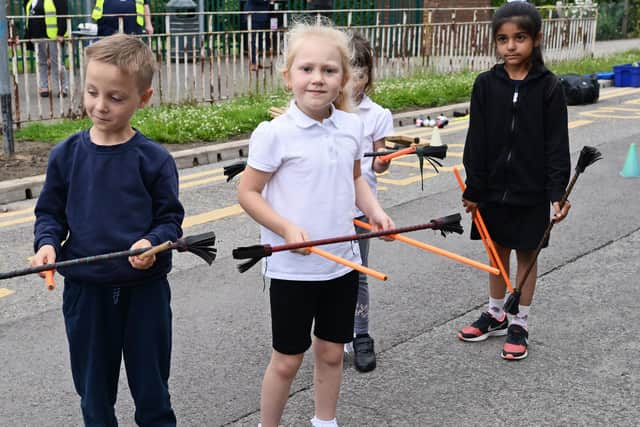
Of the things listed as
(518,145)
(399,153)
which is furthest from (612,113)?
(399,153)

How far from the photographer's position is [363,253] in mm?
4238

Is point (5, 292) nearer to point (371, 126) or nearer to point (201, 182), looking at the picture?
point (371, 126)

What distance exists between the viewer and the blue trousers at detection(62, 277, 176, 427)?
2938mm

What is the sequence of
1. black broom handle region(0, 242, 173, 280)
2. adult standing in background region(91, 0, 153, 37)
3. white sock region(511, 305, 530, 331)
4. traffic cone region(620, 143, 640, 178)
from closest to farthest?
black broom handle region(0, 242, 173, 280), white sock region(511, 305, 530, 331), traffic cone region(620, 143, 640, 178), adult standing in background region(91, 0, 153, 37)

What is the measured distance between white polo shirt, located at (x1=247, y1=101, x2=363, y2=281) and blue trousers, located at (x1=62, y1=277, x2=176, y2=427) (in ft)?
1.49

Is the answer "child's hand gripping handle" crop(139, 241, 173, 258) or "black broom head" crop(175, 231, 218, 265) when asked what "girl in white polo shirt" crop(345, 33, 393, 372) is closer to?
"black broom head" crop(175, 231, 218, 265)

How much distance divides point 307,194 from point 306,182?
1.6 inches

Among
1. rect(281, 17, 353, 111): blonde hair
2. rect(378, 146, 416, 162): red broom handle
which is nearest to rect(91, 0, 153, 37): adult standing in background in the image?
rect(378, 146, 416, 162): red broom handle

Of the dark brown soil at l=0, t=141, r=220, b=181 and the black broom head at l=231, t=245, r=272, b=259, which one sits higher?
the black broom head at l=231, t=245, r=272, b=259

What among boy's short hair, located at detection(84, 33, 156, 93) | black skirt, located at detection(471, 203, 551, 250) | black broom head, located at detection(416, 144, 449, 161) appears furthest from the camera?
black skirt, located at detection(471, 203, 551, 250)

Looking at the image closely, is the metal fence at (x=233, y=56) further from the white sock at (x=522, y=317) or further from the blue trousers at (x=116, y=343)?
the blue trousers at (x=116, y=343)

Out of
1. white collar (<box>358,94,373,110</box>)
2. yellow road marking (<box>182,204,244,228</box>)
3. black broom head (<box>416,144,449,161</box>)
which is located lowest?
yellow road marking (<box>182,204,244,228</box>)

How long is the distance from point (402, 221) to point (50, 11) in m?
7.56

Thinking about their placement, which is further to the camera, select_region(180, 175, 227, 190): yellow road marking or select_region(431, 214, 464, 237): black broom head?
select_region(180, 175, 227, 190): yellow road marking
